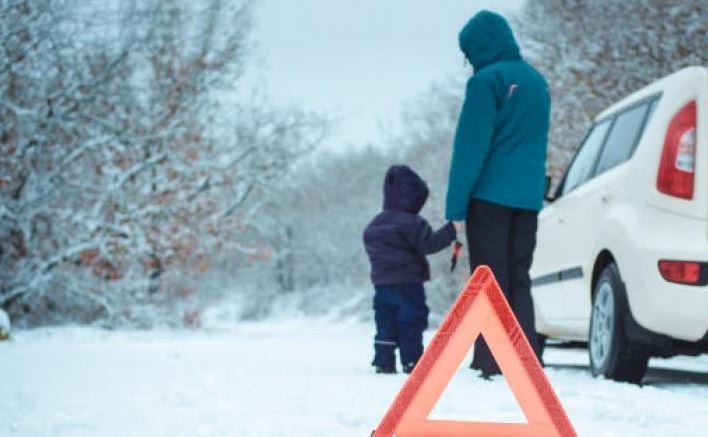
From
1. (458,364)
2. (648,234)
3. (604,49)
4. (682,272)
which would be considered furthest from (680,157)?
(604,49)

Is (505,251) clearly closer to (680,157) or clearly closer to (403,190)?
(680,157)

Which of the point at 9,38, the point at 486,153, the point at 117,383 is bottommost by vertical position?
the point at 117,383

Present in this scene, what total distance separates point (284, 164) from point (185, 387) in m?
15.6

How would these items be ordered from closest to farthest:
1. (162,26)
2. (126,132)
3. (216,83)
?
(126,132) → (162,26) → (216,83)

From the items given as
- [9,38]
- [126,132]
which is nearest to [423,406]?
[9,38]

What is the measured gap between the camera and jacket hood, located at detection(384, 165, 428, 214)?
21.7 feet

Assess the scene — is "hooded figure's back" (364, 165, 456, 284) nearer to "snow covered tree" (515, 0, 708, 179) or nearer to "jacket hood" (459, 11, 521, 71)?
"jacket hood" (459, 11, 521, 71)

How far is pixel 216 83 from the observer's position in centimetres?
1967

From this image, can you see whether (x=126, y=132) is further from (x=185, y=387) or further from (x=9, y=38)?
(x=185, y=387)

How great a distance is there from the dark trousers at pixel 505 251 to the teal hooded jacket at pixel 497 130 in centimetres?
8

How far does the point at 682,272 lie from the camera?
15.8 ft

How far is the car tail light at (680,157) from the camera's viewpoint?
197 inches

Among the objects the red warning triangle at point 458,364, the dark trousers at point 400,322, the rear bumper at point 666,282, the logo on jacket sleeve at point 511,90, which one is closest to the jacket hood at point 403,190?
the dark trousers at point 400,322

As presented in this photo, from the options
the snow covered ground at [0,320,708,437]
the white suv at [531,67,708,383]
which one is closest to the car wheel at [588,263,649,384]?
the white suv at [531,67,708,383]
